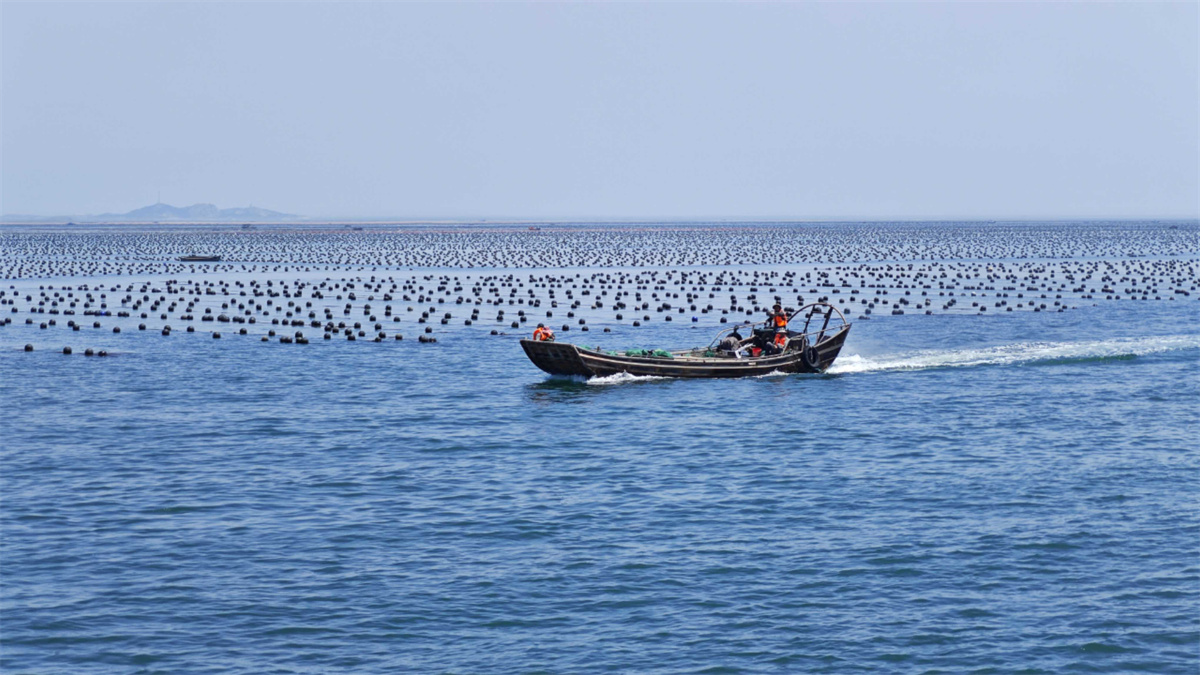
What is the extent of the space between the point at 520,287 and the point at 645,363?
180 feet

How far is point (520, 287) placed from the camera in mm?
102875

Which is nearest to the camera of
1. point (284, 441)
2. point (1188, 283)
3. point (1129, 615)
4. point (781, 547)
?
point (1129, 615)

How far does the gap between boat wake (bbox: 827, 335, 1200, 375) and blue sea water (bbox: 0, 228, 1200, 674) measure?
11.5 ft

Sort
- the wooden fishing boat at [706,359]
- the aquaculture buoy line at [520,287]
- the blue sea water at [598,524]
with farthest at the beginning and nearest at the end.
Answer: the aquaculture buoy line at [520,287] < the wooden fishing boat at [706,359] < the blue sea water at [598,524]

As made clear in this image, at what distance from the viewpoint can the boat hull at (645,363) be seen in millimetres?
48031

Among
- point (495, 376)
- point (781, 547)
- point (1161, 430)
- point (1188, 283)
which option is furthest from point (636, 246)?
point (781, 547)

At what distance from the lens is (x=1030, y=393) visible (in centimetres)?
4741

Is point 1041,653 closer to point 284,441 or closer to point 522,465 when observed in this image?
point 522,465

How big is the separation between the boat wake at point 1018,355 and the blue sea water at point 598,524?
3.51m

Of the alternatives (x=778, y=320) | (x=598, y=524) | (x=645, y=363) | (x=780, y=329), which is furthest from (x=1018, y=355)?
(x=598, y=524)

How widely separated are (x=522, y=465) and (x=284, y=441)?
7726 mm

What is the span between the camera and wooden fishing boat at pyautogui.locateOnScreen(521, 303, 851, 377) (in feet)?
158

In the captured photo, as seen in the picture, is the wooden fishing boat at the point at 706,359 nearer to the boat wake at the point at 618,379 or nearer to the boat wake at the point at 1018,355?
the boat wake at the point at 618,379

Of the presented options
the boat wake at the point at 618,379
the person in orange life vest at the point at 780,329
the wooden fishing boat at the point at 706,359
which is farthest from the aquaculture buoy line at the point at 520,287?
the person in orange life vest at the point at 780,329
